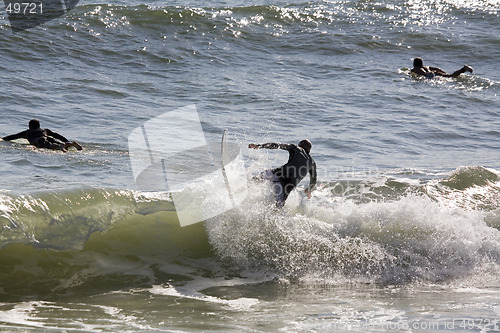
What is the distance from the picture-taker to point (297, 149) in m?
8.66

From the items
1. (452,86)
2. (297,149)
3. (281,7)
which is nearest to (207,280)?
(297,149)

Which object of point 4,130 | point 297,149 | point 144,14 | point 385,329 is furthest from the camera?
point 144,14

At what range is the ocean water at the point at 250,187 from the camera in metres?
6.31

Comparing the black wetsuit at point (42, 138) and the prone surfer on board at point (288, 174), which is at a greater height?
the prone surfer on board at point (288, 174)

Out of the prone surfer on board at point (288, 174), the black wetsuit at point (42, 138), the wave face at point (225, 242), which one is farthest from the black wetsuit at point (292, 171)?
the black wetsuit at point (42, 138)

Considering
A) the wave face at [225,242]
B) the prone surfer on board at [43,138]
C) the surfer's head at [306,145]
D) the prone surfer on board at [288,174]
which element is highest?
the surfer's head at [306,145]

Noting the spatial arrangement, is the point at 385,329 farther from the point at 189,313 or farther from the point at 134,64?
the point at 134,64

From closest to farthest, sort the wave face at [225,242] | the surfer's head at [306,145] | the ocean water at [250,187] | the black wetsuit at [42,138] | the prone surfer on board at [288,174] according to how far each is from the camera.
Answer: the ocean water at [250,187] → the wave face at [225,242] → the prone surfer on board at [288,174] → the surfer's head at [306,145] → the black wetsuit at [42,138]

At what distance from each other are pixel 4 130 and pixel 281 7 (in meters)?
15.1

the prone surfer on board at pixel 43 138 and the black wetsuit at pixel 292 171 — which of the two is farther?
the prone surfer on board at pixel 43 138

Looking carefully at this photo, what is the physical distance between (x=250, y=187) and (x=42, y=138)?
14.8 ft

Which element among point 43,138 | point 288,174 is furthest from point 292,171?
point 43,138

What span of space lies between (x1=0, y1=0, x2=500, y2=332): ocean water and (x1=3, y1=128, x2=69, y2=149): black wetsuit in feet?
0.69

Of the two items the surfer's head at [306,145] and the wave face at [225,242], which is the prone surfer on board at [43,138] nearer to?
the wave face at [225,242]
